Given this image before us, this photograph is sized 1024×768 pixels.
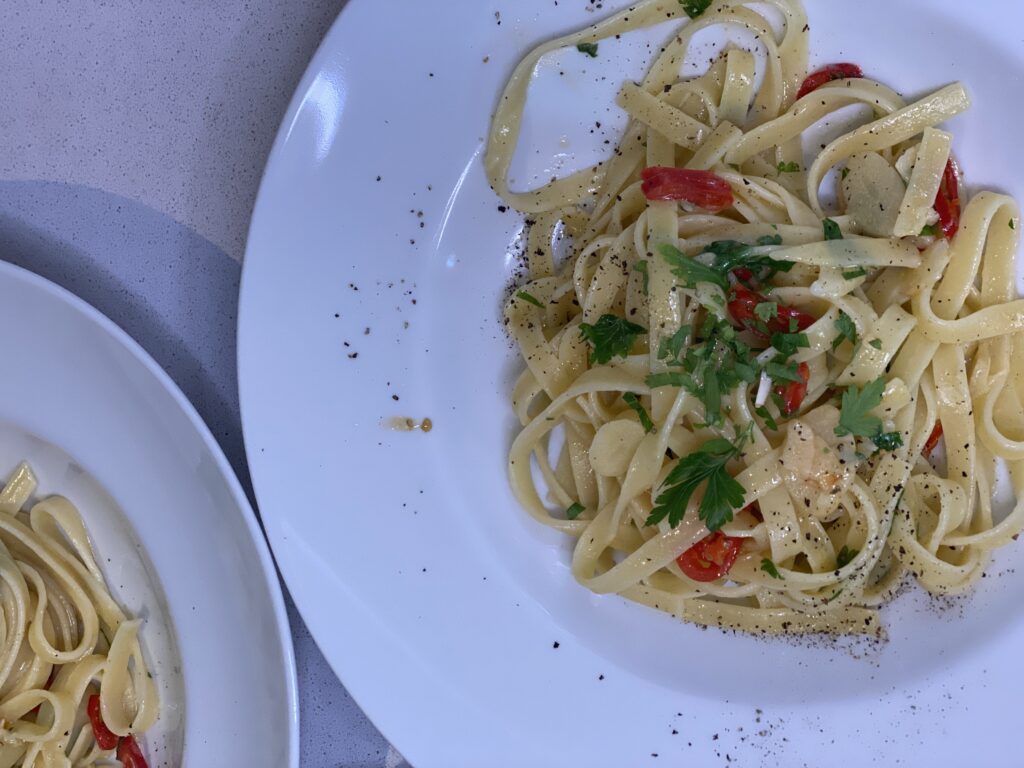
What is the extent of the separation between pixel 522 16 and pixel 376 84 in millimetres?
440

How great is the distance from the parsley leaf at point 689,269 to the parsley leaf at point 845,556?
892 mm

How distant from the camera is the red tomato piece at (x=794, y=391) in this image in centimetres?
239

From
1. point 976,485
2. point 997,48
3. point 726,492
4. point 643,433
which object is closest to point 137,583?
point 643,433

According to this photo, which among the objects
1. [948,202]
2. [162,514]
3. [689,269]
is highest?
[948,202]

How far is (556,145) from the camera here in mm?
2449

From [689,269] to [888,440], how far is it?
0.75 m

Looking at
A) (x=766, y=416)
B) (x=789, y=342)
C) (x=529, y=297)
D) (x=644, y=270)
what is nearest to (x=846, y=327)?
(x=789, y=342)

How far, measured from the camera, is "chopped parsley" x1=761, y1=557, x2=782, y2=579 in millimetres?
2434

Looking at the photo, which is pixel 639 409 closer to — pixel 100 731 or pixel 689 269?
pixel 689 269

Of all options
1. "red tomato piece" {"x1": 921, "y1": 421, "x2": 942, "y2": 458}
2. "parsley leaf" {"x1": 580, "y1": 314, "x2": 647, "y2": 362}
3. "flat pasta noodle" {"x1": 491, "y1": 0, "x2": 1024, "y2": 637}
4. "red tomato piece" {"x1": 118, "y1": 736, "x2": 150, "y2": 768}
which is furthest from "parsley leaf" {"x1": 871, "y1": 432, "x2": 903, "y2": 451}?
"red tomato piece" {"x1": 118, "y1": 736, "x2": 150, "y2": 768}

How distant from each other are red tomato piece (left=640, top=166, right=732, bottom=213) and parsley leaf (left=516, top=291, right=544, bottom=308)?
0.43 meters

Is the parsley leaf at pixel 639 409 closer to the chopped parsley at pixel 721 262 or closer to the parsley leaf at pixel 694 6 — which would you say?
the chopped parsley at pixel 721 262

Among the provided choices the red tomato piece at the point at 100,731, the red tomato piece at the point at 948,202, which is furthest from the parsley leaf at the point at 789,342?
the red tomato piece at the point at 100,731

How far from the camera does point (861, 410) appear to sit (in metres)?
2.31
